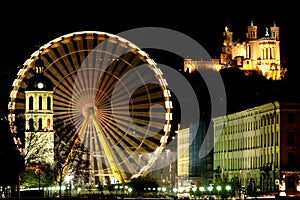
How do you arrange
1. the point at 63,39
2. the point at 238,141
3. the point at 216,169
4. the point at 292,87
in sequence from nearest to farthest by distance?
the point at 63,39
the point at 292,87
the point at 238,141
the point at 216,169

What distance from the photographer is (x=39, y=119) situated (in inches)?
5581

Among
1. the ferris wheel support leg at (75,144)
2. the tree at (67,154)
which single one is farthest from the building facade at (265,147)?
the ferris wheel support leg at (75,144)

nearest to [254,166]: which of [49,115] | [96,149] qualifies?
[49,115]

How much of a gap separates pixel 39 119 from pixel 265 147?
26.5 m

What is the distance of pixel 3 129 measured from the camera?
108 metres

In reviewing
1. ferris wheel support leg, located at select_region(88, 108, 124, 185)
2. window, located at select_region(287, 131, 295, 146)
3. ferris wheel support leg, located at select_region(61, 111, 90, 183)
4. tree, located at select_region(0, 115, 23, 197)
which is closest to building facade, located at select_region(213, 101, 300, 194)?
window, located at select_region(287, 131, 295, 146)

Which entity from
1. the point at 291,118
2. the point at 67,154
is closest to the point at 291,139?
the point at 291,118

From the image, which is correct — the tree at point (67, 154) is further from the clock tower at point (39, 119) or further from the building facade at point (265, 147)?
the building facade at point (265, 147)

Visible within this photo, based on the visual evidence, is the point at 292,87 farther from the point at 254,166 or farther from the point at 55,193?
the point at 55,193

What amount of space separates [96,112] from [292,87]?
150ft

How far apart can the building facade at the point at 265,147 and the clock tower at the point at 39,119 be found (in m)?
24.5

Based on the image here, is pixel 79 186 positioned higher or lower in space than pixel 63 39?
lower

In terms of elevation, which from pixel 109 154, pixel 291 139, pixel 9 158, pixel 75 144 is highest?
pixel 291 139

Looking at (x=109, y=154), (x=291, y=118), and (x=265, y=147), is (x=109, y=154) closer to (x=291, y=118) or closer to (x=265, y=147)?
(x=291, y=118)
